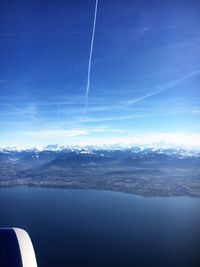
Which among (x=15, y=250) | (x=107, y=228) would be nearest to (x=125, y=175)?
(x=107, y=228)

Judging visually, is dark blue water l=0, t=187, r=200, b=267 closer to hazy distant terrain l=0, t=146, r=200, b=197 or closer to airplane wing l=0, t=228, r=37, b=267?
hazy distant terrain l=0, t=146, r=200, b=197

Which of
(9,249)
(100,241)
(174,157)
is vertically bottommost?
(100,241)

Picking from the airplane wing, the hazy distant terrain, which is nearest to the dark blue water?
the hazy distant terrain

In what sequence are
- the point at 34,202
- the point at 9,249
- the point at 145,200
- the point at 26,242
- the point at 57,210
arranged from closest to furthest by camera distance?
the point at 9,249, the point at 26,242, the point at 57,210, the point at 34,202, the point at 145,200

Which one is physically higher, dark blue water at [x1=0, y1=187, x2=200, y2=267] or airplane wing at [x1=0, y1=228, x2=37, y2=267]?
airplane wing at [x1=0, y1=228, x2=37, y2=267]

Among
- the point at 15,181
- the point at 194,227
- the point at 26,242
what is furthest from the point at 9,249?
the point at 15,181

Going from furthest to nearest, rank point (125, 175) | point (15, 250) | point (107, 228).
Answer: point (125, 175), point (107, 228), point (15, 250)

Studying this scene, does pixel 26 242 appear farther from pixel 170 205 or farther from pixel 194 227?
pixel 170 205

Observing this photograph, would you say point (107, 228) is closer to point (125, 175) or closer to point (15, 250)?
point (15, 250)
